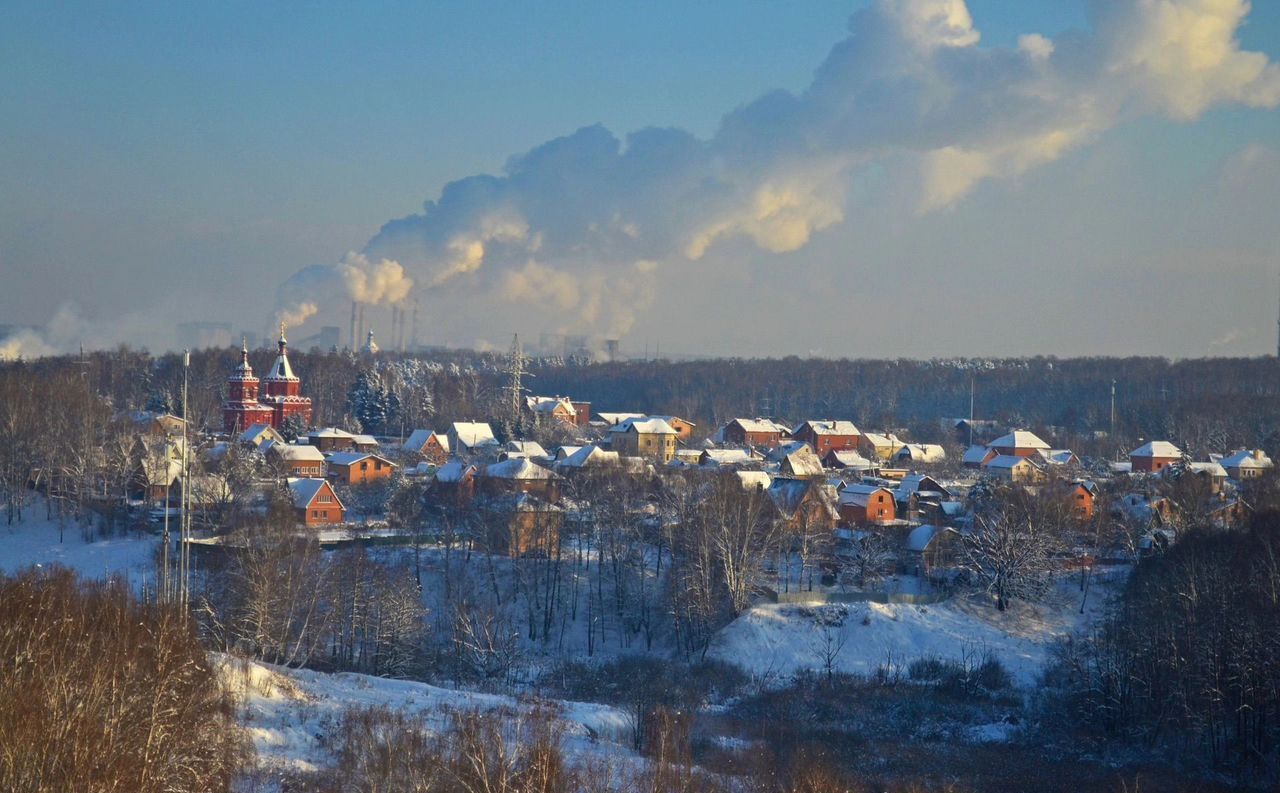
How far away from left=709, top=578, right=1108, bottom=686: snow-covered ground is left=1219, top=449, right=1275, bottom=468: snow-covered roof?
79.7 feet

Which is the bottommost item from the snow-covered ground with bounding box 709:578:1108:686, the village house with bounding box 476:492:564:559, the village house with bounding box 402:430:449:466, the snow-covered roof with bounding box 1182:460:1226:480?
the snow-covered ground with bounding box 709:578:1108:686

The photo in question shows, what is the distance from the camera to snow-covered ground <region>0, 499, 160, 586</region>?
28.9m

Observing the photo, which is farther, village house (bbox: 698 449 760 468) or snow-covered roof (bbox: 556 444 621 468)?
village house (bbox: 698 449 760 468)

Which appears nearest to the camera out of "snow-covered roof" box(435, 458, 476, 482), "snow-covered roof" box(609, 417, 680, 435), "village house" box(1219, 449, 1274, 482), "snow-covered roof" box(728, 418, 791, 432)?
"snow-covered roof" box(435, 458, 476, 482)

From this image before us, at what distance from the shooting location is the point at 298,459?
140 ft

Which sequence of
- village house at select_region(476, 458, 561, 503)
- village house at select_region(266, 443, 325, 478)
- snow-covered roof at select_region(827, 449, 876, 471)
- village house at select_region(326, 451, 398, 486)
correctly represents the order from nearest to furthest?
village house at select_region(476, 458, 561, 503), village house at select_region(326, 451, 398, 486), village house at select_region(266, 443, 325, 478), snow-covered roof at select_region(827, 449, 876, 471)

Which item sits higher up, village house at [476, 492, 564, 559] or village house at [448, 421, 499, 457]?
village house at [448, 421, 499, 457]

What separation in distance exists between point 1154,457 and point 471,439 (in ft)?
98.0

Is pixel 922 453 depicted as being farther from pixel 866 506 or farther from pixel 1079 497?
pixel 866 506

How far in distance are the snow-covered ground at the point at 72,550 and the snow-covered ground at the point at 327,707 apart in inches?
430

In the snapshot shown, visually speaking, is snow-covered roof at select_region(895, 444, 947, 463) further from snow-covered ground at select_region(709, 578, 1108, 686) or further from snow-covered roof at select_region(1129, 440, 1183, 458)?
snow-covered ground at select_region(709, 578, 1108, 686)

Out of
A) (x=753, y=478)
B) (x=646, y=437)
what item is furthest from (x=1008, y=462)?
(x=646, y=437)

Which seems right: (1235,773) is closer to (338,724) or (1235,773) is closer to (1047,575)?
(1047,575)

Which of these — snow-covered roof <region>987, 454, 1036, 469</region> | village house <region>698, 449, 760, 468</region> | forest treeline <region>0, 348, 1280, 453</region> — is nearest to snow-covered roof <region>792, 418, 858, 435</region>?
village house <region>698, 449, 760, 468</region>
